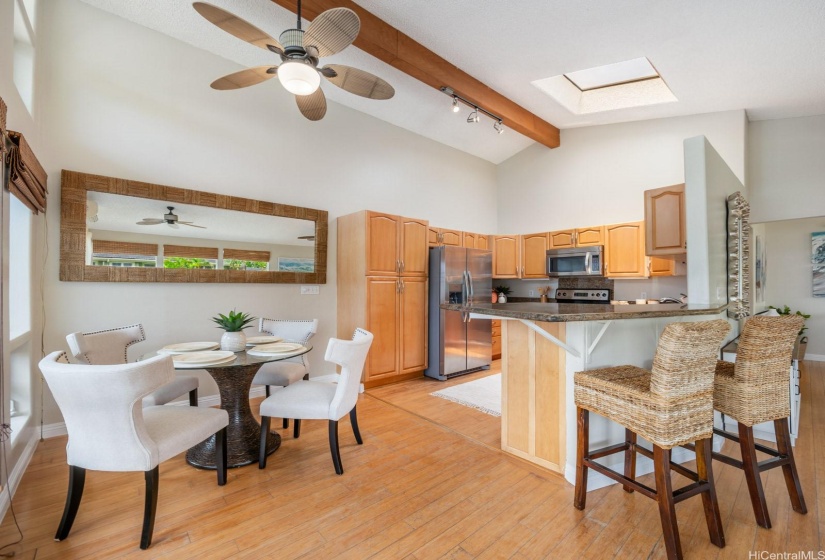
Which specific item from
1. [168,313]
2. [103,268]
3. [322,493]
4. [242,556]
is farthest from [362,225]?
[242,556]

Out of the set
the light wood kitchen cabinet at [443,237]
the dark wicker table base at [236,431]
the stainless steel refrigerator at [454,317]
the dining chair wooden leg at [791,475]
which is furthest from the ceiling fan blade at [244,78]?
the dining chair wooden leg at [791,475]

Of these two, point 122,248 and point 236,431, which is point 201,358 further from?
point 122,248

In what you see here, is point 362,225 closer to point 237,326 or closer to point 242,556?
point 237,326

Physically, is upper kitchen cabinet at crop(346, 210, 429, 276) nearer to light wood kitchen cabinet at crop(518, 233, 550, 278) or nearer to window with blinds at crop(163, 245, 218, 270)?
window with blinds at crop(163, 245, 218, 270)

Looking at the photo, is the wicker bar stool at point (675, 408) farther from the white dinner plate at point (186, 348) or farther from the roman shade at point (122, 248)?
the roman shade at point (122, 248)

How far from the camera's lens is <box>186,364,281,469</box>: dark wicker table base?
2357 mm

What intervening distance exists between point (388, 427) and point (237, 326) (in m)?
1.44

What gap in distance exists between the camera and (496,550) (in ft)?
5.27

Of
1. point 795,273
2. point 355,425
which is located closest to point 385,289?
point 355,425

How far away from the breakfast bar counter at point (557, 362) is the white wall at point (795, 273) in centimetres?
564

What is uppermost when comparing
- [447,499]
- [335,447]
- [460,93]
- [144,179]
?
[460,93]

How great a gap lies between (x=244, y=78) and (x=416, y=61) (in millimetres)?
1651

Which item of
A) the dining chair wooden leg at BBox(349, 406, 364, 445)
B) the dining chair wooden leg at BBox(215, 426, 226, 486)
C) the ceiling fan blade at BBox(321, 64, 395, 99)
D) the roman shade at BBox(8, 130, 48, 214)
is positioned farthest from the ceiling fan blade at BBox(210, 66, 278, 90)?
the dining chair wooden leg at BBox(349, 406, 364, 445)

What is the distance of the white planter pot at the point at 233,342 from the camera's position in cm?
244
